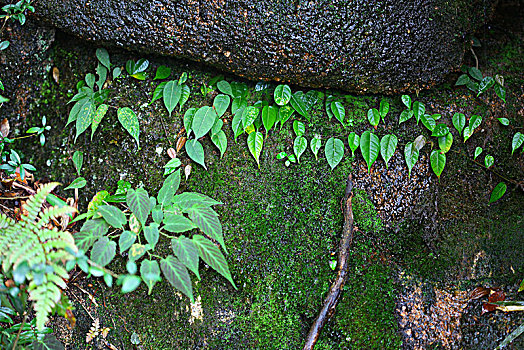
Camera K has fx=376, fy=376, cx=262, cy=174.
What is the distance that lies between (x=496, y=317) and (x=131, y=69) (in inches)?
96.4

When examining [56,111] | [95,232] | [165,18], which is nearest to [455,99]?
[165,18]

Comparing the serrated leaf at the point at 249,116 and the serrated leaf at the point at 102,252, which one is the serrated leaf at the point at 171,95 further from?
the serrated leaf at the point at 102,252

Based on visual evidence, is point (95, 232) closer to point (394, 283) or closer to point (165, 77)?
point (165, 77)

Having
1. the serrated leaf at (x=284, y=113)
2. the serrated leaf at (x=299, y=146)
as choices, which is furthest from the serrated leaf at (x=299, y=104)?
the serrated leaf at (x=299, y=146)

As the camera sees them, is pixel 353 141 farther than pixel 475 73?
No

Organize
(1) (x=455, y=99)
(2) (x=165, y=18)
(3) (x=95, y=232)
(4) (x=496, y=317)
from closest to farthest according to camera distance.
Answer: (3) (x=95, y=232), (2) (x=165, y=18), (4) (x=496, y=317), (1) (x=455, y=99)

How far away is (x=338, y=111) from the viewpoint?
216 cm

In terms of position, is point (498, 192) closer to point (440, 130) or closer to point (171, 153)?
point (440, 130)

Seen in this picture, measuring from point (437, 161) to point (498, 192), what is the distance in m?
0.41

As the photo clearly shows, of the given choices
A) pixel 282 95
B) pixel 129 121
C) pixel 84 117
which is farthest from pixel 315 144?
pixel 84 117

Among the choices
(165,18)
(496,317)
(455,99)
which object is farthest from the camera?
(455,99)

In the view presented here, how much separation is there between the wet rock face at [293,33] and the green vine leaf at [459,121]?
312 millimetres

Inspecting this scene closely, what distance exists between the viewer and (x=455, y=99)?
7.32 ft

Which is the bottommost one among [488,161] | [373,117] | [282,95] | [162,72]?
[488,161]
